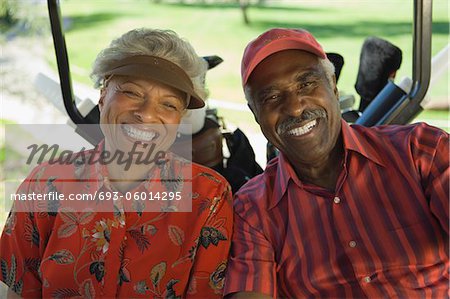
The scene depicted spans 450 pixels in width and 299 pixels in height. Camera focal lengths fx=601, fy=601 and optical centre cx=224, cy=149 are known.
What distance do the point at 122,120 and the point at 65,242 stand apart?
0.41 m

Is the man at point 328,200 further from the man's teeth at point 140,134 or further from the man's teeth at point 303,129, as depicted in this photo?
the man's teeth at point 140,134

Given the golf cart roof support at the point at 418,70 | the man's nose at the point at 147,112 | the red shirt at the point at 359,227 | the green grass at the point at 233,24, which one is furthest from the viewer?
the green grass at the point at 233,24

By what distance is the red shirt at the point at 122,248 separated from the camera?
180cm

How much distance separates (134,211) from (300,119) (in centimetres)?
58

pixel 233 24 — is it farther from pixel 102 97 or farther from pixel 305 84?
pixel 305 84

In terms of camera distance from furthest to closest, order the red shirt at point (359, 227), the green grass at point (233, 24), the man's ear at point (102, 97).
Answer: the green grass at point (233, 24) < the man's ear at point (102, 97) < the red shirt at point (359, 227)

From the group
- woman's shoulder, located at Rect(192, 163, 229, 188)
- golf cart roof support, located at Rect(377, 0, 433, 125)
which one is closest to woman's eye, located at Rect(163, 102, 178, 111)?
woman's shoulder, located at Rect(192, 163, 229, 188)

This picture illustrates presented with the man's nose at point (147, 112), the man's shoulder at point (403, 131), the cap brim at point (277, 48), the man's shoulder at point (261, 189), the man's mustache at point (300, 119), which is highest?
the cap brim at point (277, 48)

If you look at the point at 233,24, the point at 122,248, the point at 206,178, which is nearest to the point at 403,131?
the point at 206,178

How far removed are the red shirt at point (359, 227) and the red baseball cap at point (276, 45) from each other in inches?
10.6

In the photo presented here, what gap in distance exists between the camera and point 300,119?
5.75 feet

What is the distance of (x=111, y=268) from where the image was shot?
5.90ft

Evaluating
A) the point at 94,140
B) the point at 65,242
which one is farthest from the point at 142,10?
the point at 65,242

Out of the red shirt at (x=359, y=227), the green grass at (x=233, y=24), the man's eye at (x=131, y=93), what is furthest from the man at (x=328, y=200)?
the green grass at (x=233, y=24)
